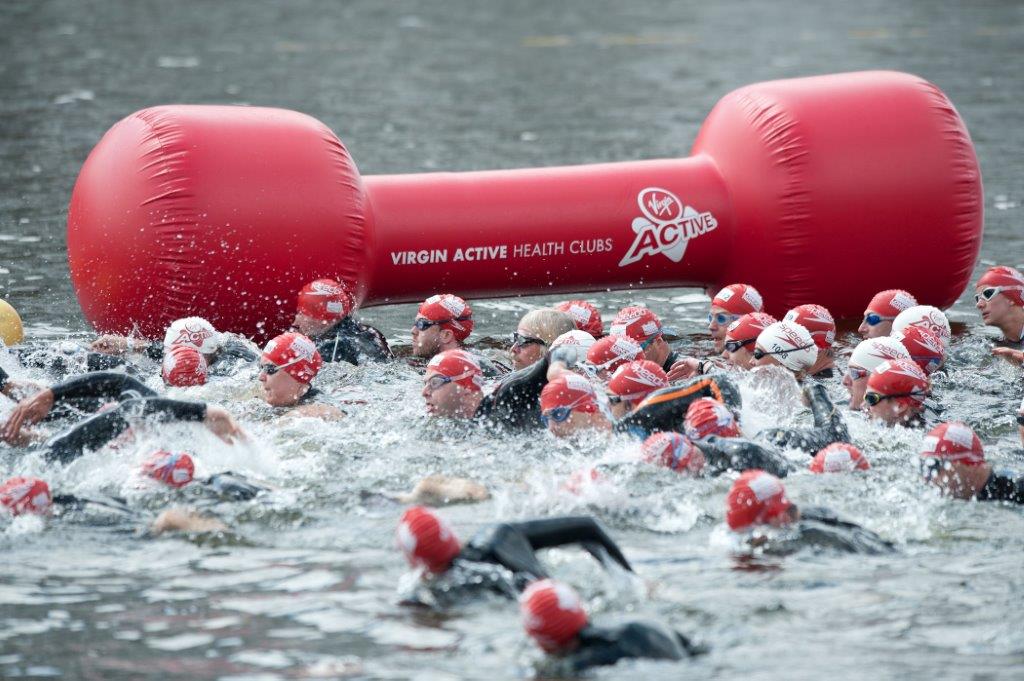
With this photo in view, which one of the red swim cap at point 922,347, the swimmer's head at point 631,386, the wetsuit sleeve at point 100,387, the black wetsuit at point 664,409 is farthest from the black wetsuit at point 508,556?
the red swim cap at point 922,347

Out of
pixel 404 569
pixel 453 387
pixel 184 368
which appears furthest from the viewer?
pixel 184 368

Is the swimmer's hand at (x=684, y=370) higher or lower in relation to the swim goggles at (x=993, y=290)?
lower

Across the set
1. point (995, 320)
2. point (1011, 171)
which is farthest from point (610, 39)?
point (995, 320)

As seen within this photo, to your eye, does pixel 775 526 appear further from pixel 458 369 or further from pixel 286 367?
pixel 286 367

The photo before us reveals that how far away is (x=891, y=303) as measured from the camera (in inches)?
463

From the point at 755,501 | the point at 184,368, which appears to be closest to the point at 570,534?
the point at 755,501

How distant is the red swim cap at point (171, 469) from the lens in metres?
8.75

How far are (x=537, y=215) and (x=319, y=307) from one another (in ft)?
6.70

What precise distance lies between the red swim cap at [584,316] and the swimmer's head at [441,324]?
78 centimetres

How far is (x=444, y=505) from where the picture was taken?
8.75 meters

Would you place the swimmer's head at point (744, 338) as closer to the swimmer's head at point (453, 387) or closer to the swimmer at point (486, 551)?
the swimmer's head at point (453, 387)

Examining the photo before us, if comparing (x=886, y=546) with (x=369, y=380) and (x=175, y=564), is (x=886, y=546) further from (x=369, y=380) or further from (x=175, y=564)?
(x=369, y=380)

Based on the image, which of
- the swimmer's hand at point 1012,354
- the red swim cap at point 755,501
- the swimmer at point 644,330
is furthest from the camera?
the swimmer's hand at point 1012,354

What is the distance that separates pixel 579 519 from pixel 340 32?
23.9 m
